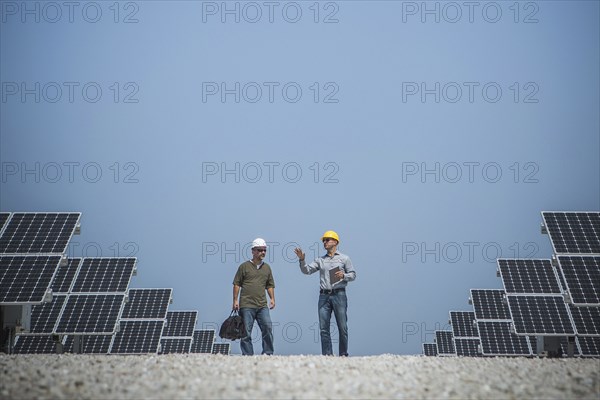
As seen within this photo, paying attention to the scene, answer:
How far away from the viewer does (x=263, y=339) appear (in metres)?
13.7

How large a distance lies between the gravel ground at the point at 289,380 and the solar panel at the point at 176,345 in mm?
31023

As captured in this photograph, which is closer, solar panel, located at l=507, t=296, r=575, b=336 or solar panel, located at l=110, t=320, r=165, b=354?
solar panel, located at l=507, t=296, r=575, b=336

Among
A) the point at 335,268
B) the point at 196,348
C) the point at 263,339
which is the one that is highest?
the point at 335,268

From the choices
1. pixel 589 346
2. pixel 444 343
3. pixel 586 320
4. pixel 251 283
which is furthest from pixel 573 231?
pixel 444 343

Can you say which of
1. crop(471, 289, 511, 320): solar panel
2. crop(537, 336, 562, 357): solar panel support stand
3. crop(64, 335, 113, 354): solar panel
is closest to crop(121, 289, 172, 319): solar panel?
crop(64, 335, 113, 354): solar panel

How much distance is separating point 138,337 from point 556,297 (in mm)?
16188

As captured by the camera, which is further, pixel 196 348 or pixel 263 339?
pixel 196 348

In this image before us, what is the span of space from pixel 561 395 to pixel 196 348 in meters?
44.1

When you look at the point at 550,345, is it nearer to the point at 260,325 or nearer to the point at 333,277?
the point at 333,277

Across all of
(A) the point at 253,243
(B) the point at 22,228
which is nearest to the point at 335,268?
(A) the point at 253,243

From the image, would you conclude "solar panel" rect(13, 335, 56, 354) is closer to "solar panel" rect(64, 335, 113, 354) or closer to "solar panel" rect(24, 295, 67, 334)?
"solar panel" rect(64, 335, 113, 354)

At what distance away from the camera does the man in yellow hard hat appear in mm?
13258

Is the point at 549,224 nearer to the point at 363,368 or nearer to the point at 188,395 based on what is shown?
the point at 363,368

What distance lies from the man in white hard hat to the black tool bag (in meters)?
0.11
